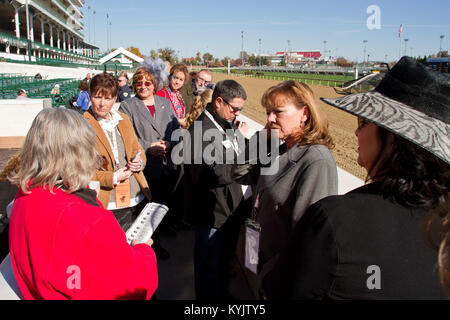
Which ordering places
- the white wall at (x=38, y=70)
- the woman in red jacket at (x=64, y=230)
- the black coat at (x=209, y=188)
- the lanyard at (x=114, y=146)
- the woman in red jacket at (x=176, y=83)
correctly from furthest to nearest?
1. the white wall at (x=38, y=70)
2. the woman in red jacket at (x=176, y=83)
3. the lanyard at (x=114, y=146)
4. the black coat at (x=209, y=188)
5. the woman in red jacket at (x=64, y=230)

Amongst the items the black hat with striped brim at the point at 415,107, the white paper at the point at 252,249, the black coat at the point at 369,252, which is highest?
the black hat with striped brim at the point at 415,107

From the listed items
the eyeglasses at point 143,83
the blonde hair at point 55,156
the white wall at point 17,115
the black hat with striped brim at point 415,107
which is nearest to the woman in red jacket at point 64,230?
the blonde hair at point 55,156

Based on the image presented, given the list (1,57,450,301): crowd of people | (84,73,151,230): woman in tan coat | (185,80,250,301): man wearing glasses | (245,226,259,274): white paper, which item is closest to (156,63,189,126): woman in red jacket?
(84,73,151,230): woman in tan coat

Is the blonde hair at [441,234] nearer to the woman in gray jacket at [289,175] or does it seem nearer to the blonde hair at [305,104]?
the woman in gray jacket at [289,175]

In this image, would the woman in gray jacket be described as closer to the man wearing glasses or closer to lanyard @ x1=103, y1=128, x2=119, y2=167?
the man wearing glasses

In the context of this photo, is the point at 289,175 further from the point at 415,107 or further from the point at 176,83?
the point at 176,83

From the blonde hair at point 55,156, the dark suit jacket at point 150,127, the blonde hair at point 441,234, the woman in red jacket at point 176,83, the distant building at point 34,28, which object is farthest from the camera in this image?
the distant building at point 34,28

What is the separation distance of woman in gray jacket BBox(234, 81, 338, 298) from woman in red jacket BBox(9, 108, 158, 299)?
0.78m

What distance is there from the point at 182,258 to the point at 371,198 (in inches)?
122

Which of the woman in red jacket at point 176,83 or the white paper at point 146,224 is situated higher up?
the woman in red jacket at point 176,83

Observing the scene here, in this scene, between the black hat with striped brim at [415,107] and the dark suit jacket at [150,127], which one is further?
the dark suit jacket at [150,127]

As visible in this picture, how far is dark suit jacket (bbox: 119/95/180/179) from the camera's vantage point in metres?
4.00

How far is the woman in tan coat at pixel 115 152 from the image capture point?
2.94m

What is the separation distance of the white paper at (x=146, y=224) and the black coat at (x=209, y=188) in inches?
23.0
